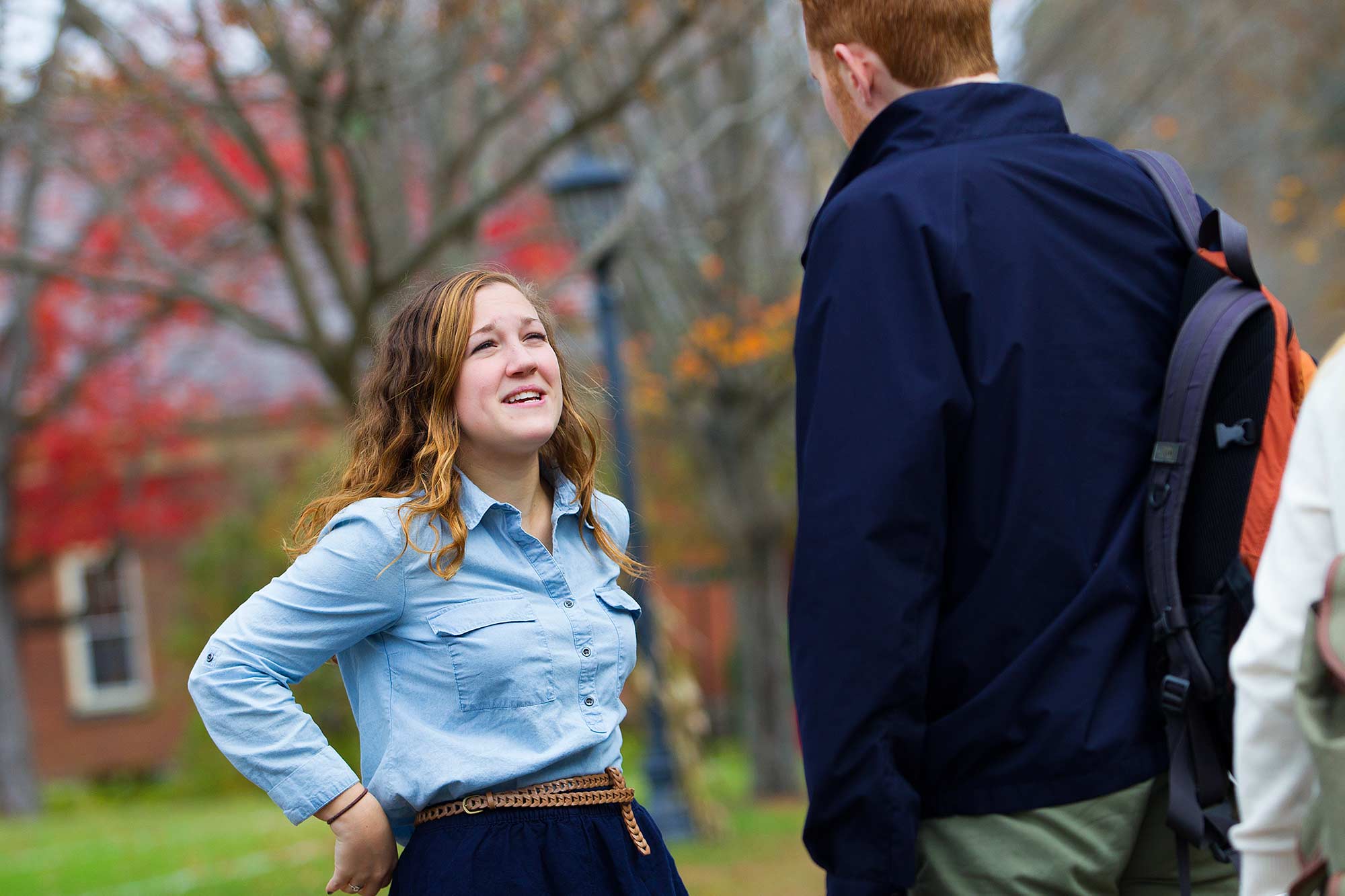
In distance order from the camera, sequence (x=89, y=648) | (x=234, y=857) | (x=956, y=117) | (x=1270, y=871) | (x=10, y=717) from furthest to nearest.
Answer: (x=89, y=648), (x=10, y=717), (x=234, y=857), (x=956, y=117), (x=1270, y=871)

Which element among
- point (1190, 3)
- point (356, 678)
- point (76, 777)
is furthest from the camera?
point (76, 777)

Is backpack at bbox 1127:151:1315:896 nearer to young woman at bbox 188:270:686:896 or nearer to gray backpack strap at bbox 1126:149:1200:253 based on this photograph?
gray backpack strap at bbox 1126:149:1200:253

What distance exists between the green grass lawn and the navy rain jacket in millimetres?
6008

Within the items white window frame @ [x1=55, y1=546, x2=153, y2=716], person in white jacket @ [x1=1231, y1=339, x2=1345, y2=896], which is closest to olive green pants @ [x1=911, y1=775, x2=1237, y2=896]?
person in white jacket @ [x1=1231, y1=339, x2=1345, y2=896]

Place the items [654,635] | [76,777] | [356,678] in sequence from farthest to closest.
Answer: [76,777] → [654,635] → [356,678]

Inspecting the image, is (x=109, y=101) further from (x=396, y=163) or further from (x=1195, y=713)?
(x=1195, y=713)

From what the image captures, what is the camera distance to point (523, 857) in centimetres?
Result: 222

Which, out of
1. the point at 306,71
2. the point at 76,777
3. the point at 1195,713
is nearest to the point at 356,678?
the point at 1195,713

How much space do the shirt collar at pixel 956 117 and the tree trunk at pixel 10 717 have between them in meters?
14.7

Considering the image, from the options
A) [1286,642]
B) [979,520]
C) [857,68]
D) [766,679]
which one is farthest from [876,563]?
[766,679]

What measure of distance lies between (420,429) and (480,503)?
20 cm

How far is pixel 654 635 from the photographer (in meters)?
9.34

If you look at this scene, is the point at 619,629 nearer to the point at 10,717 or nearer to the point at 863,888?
the point at 863,888

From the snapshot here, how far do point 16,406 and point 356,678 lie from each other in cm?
1321
